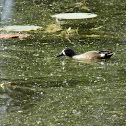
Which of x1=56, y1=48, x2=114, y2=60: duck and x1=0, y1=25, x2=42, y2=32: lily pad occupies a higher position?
x1=56, y1=48, x2=114, y2=60: duck

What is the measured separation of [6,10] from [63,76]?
7.13m

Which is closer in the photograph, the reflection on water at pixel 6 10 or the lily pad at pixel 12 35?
the lily pad at pixel 12 35

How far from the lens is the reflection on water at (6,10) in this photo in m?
11.3

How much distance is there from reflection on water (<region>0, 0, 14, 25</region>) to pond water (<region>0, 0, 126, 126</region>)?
0.11 meters

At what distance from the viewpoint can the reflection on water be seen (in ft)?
37.2

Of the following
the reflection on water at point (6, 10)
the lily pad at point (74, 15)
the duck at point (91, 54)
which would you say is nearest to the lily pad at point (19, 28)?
the reflection on water at point (6, 10)

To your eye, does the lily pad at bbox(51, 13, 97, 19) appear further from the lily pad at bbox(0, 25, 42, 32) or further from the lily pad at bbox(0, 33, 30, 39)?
the lily pad at bbox(0, 33, 30, 39)

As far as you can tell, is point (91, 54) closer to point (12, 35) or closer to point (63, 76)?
point (63, 76)

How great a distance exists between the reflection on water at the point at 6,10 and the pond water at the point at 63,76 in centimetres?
11

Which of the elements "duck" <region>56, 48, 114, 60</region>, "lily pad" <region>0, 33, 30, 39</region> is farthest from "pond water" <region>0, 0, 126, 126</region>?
"lily pad" <region>0, 33, 30, 39</region>

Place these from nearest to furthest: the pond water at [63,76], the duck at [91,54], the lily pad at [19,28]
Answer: the pond water at [63,76], the duck at [91,54], the lily pad at [19,28]

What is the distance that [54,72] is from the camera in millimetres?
6633

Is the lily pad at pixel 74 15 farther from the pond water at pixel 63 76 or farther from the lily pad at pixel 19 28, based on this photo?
the lily pad at pixel 19 28

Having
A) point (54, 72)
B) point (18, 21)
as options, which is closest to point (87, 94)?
point (54, 72)
